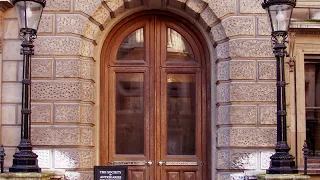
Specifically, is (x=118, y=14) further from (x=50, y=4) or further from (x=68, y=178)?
(x=68, y=178)

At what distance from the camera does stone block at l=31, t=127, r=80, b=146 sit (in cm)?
1072

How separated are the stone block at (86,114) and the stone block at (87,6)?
1733 mm

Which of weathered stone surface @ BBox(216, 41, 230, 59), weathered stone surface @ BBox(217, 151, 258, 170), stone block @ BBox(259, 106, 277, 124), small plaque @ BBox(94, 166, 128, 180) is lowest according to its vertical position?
small plaque @ BBox(94, 166, 128, 180)

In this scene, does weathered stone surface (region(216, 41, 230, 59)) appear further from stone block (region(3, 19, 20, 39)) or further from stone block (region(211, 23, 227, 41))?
stone block (region(3, 19, 20, 39))

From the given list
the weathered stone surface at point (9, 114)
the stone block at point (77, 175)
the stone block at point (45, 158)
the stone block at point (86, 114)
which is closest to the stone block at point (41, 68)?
the weathered stone surface at point (9, 114)

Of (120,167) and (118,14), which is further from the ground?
(118,14)

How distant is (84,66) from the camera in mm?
11070

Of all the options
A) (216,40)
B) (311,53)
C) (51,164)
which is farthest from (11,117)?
(311,53)

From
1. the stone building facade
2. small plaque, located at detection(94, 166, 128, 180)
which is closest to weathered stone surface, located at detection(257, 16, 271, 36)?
the stone building facade

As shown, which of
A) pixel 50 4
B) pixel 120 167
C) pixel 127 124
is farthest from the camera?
pixel 127 124

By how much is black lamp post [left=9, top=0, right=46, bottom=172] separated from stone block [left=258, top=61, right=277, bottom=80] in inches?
164

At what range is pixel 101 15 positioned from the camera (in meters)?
11.2

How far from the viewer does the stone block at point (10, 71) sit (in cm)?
1100

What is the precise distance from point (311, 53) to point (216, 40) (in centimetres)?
183
